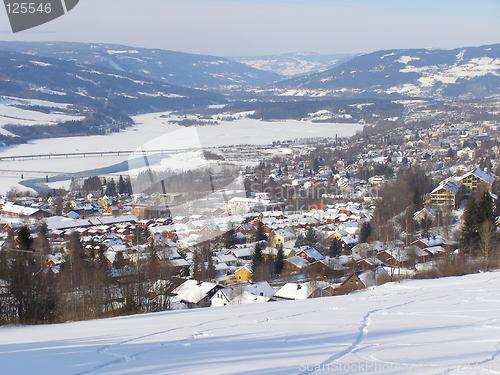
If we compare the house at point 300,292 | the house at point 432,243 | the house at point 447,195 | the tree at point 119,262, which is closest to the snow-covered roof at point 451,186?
the house at point 447,195

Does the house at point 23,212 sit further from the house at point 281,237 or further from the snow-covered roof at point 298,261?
the snow-covered roof at point 298,261

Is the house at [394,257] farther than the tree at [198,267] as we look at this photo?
No

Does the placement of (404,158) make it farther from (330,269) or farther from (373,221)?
(330,269)

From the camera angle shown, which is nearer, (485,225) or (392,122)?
(485,225)

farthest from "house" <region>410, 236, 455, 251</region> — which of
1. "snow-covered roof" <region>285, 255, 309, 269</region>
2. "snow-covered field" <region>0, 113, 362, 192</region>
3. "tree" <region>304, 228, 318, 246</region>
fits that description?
"snow-covered field" <region>0, 113, 362, 192</region>

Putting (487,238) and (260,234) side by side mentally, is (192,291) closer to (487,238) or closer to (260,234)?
(487,238)

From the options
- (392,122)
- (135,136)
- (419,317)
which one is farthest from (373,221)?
(392,122)

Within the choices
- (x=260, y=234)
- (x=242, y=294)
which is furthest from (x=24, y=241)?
(x=260, y=234)
